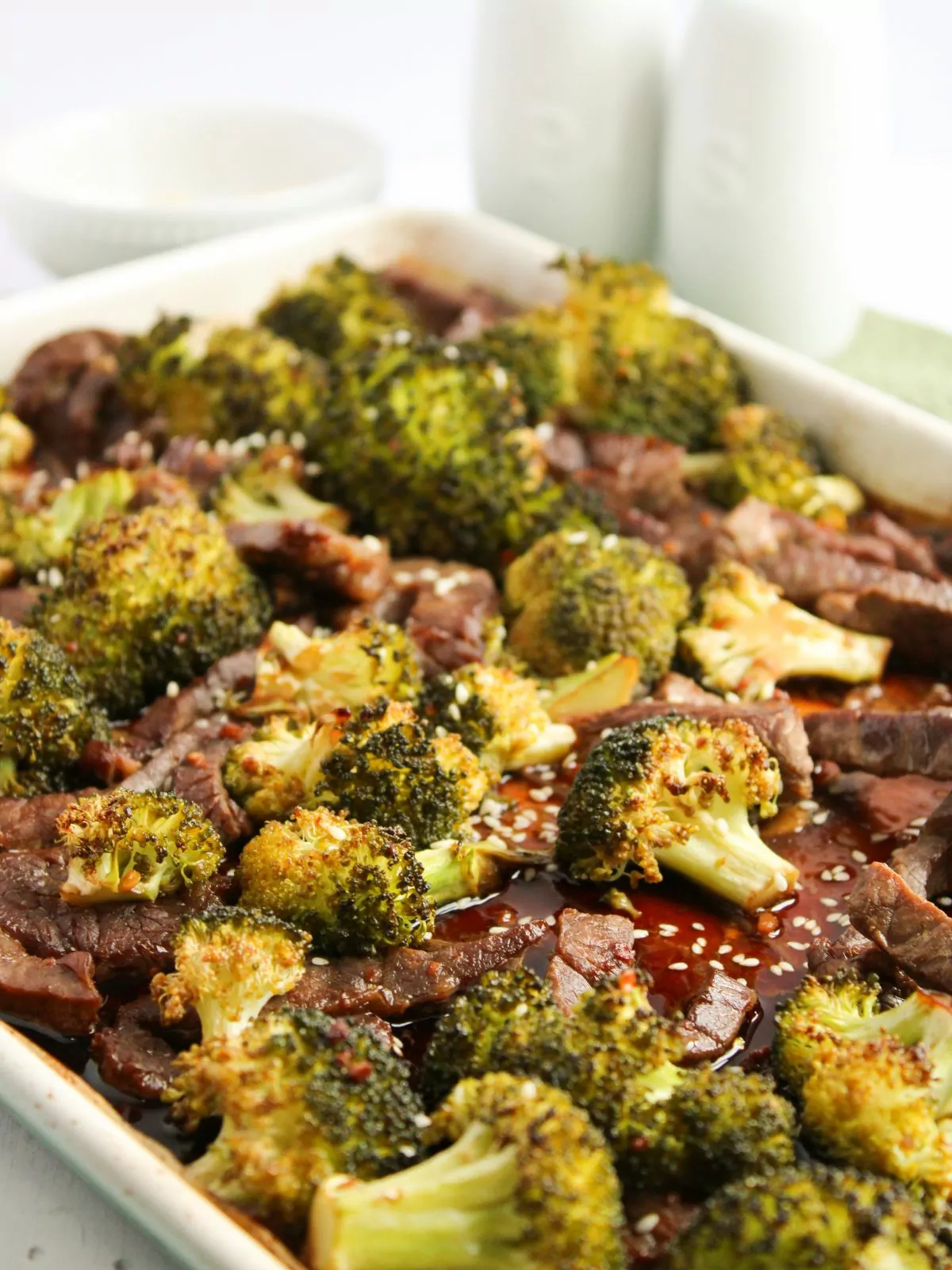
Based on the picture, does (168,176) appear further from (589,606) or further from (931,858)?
(931,858)

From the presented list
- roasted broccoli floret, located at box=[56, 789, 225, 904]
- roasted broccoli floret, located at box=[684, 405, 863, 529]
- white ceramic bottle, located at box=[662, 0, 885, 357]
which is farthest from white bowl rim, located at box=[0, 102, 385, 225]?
roasted broccoli floret, located at box=[56, 789, 225, 904]

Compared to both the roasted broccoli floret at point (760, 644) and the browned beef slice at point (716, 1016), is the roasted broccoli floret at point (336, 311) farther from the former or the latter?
the browned beef slice at point (716, 1016)

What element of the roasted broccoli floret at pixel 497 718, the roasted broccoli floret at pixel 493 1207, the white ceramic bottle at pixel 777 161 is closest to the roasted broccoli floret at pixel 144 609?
the roasted broccoli floret at pixel 497 718

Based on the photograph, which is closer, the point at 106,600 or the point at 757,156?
the point at 106,600

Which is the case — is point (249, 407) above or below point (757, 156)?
below

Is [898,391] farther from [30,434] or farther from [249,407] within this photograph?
[30,434]

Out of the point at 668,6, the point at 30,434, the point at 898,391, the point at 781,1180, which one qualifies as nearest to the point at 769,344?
the point at 898,391

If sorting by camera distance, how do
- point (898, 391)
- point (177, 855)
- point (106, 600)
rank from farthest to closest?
point (898, 391), point (106, 600), point (177, 855)

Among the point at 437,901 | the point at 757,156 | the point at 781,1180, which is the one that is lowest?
the point at 437,901
